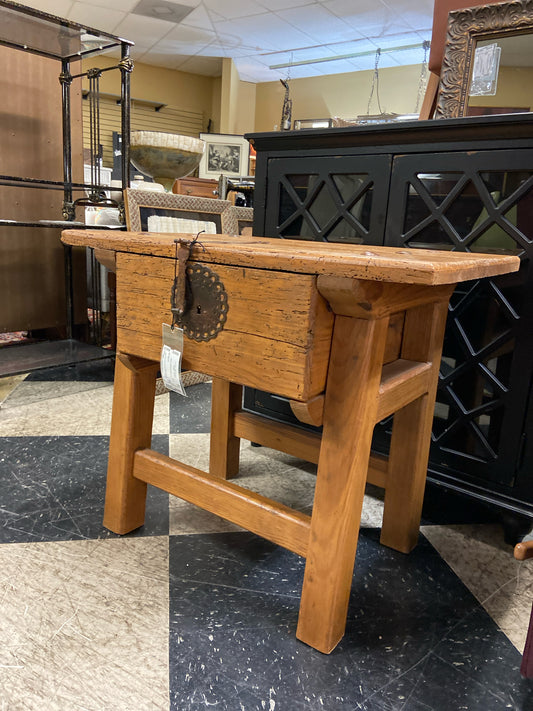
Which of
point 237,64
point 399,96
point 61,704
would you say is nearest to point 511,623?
point 61,704

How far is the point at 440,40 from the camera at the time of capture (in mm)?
1716

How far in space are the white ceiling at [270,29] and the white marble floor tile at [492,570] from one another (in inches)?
214

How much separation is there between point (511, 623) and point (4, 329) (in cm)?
243

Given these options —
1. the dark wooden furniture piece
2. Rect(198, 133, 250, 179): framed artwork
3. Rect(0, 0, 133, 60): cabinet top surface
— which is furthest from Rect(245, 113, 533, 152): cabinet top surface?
Rect(198, 133, 250, 179): framed artwork

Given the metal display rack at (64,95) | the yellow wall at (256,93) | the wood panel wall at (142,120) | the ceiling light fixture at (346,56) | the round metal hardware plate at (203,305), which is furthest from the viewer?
the wood panel wall at (142,120)

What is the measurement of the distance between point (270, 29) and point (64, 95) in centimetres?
454

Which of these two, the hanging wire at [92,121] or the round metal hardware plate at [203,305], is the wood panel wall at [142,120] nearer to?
the hanging wire at [92,121]

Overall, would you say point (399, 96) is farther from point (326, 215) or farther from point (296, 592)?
point (296, 592)

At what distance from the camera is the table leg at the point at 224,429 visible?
1372 mm

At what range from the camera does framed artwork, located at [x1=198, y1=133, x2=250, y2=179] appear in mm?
7215

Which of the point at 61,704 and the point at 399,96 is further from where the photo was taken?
the point at 399,96

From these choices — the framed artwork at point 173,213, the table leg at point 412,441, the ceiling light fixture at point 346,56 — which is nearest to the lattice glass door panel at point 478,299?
the table leg at point 412,441

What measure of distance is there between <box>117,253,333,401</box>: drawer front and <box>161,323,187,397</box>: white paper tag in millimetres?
16

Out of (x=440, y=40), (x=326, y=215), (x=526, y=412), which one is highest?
(x=440, y=40)
